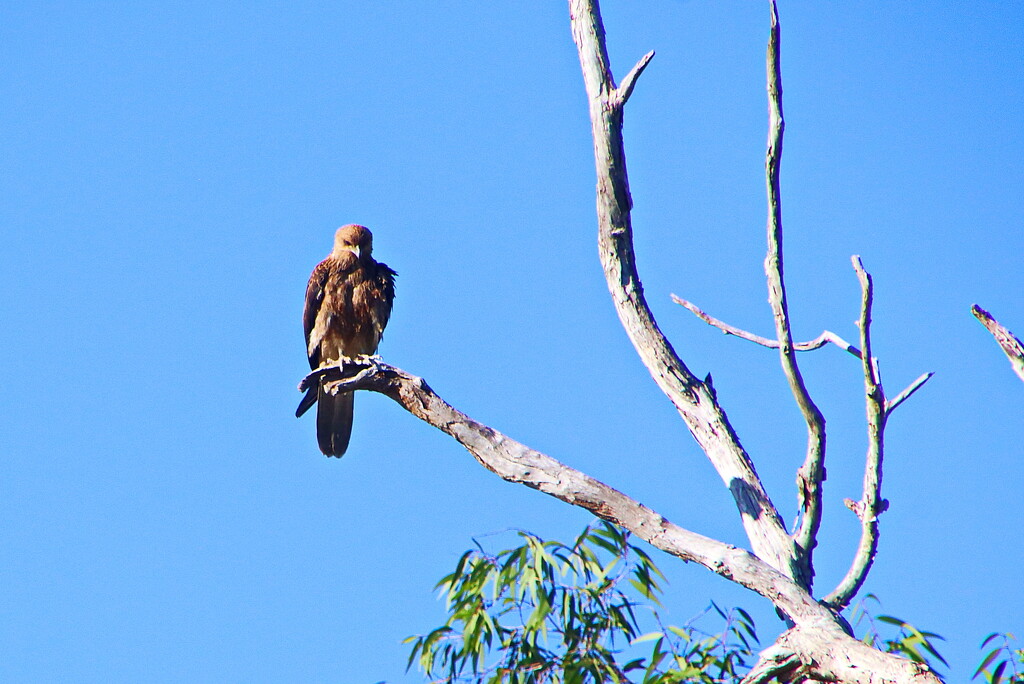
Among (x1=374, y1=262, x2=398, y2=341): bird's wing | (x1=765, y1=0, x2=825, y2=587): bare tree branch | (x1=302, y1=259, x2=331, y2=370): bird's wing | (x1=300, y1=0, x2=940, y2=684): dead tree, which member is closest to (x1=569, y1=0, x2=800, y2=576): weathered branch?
(x1=300, y1=0, x2=940, y2=684): dead tree

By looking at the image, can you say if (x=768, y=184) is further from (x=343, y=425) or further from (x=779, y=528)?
(x=343, y=425)

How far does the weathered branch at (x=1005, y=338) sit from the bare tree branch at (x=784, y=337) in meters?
0.70

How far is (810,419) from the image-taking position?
3156mm

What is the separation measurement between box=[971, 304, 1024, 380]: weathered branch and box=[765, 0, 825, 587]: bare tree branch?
2.29ft

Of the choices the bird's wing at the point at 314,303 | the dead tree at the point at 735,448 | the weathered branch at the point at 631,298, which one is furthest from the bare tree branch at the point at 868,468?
the bird's wing at the point at 314,303

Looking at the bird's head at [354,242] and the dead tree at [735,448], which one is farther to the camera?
the bird's head at [354,242]

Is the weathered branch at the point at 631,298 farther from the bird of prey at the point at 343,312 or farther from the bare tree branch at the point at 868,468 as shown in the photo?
the bird of prey at the point at 343,312

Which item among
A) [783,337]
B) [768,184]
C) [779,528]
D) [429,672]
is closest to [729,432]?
[779,528]

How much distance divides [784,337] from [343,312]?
11.8 ft

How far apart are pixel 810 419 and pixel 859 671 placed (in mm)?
719

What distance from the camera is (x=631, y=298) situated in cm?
369

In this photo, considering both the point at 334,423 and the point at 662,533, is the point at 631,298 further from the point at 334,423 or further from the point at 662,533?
the point at 334,423

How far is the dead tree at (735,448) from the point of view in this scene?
117 inches

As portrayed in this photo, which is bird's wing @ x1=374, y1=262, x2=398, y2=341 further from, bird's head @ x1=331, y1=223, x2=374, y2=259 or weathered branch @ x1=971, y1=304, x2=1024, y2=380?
weathered branch @ x1=971, y1=304, x2=1024, y2=380
